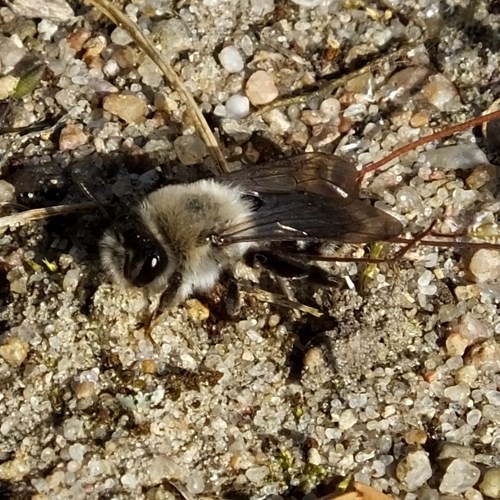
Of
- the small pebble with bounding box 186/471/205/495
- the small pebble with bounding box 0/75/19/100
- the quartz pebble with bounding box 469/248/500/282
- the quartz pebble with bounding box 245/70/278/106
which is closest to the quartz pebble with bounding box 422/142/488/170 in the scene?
the quartz pebble with bounding box 469/248/500/282

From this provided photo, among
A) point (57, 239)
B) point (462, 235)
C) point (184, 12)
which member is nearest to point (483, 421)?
point (462, 235)

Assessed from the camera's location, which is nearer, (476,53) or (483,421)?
(483,421)

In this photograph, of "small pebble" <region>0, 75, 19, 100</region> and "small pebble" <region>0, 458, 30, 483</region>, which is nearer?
"small pebble" <region>0, 458, 30, 483</region>

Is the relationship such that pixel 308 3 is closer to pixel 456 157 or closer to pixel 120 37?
pixel 120 37

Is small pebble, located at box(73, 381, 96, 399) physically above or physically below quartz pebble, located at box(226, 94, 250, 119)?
below

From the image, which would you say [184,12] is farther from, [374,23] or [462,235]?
[462,235]

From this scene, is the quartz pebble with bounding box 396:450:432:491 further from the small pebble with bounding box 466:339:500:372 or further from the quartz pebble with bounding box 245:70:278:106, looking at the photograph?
the quartz pebble with bounding box 245:70:278:106

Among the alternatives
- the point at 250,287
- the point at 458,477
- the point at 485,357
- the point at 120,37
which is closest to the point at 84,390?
the point at 250,287
